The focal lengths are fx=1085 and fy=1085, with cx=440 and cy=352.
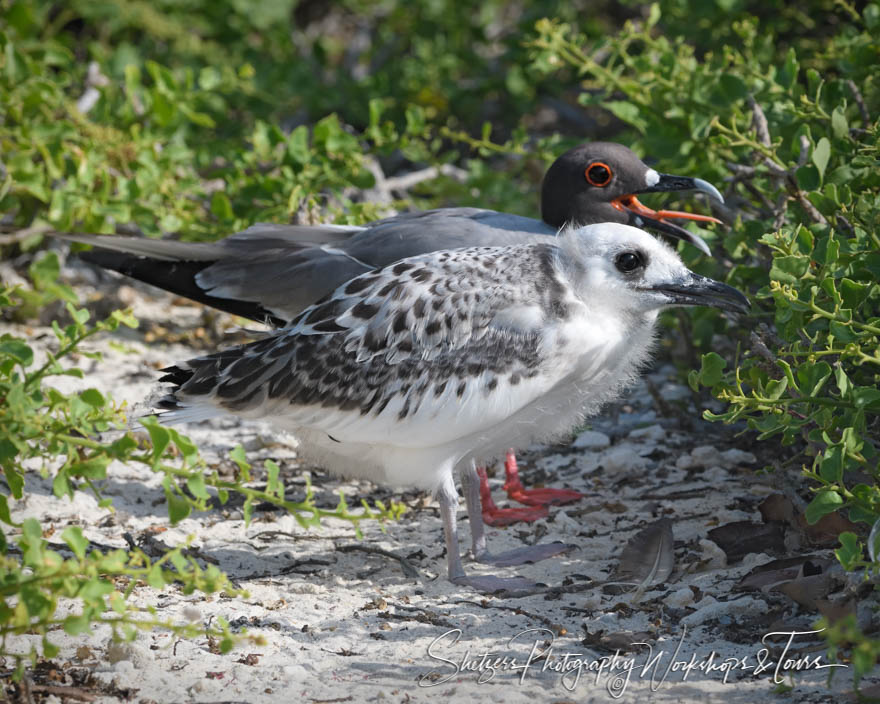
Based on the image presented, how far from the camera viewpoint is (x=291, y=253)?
5348 mm

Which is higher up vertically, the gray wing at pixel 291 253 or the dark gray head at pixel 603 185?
the dark gray head at pixel 603 185

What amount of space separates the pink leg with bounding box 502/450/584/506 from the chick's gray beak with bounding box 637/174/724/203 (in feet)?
4.90

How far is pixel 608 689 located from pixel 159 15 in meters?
7.04

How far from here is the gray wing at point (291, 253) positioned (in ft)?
16.7

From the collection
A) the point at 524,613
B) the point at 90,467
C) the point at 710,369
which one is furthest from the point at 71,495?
the point at 710,369

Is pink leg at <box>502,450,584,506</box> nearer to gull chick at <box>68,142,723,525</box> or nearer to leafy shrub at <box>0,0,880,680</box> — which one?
gull chick at <box>68,142,723,525</box>

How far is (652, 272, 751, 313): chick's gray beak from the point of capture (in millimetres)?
4160

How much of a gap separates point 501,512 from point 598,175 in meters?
1.76

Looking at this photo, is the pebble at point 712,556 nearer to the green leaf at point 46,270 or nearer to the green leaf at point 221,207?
the green leaf at point 221,207

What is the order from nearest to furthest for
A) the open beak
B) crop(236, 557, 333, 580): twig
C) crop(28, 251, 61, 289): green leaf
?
crop(236, 557, 333, 580): twig, the open beak, crop(28, 251, 61, 289): green leaf

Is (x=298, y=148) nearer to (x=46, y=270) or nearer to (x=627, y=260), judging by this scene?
(x=46, y=270)

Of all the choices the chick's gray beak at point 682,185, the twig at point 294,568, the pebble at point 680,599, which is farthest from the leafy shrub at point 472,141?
the pebble at point 680,599

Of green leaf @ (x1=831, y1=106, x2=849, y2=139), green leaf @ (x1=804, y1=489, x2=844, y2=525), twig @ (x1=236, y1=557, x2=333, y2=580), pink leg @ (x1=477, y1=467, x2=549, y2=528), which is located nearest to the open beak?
green leaf @ (x1=831, y1=106, x2=849, y2=139)

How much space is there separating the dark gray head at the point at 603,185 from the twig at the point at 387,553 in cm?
188
